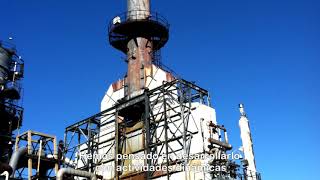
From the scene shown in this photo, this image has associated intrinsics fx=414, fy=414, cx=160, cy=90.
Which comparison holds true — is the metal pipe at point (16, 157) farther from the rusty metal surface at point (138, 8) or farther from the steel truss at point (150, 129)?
the rusty metal surface at point (138, 8)

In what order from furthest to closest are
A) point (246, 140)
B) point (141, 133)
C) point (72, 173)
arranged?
1. point (246, 140)
2. point (141, 133)
3. point (72, 173)

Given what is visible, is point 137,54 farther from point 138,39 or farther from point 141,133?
point 141,133

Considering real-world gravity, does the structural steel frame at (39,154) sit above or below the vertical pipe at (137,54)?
below

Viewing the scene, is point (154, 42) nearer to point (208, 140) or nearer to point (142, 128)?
point (142, 128)

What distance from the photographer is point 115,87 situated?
3609 centimetres

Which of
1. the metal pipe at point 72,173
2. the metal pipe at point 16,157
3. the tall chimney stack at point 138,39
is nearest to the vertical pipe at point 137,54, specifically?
the tall chimney stack at point 138,39

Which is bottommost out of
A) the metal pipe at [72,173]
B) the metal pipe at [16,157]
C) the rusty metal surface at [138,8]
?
the metal pipe at [72,173]

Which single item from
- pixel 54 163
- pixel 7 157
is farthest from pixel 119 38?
pixel 7 157

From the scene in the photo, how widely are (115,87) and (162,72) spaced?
213 inches

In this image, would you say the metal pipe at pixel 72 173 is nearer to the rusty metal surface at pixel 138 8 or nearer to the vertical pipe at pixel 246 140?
the vertical pipe at pixel 246 140

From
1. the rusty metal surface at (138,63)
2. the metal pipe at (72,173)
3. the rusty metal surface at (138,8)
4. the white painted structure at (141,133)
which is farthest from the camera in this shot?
the rusty metal surface at (138,8)

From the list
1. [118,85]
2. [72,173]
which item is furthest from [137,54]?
[72,173]

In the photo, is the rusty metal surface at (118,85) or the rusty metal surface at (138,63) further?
the rusty metal surface at (118,85)

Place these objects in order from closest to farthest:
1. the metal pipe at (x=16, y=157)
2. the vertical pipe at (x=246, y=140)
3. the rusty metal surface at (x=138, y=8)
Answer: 1. the metal pipe at (x=16, y=157)
2. the vertical pipe at (x=246, y=140)
3. the rusty metal surface at (x=138, y=8)
